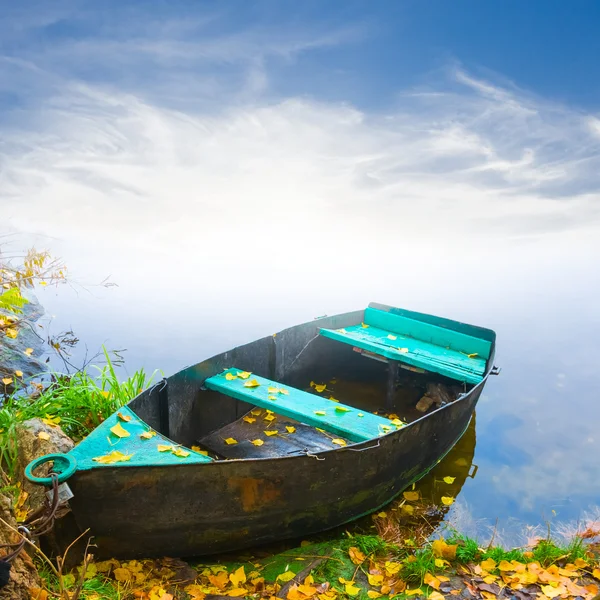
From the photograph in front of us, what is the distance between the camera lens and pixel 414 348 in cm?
656

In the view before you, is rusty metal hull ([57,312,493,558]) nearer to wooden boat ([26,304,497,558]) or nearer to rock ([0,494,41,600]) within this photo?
wooden boat ([26,304,497,558])

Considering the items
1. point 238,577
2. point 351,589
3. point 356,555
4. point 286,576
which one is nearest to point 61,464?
point 238,577

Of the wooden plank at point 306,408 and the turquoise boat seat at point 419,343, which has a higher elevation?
the turquoise boat seat at point 419,343

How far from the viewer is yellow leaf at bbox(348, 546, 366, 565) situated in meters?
3.56

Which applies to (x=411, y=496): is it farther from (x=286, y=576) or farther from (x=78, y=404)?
(x=78, y=404)

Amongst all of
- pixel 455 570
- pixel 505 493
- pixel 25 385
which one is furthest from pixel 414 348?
pixel 25 385

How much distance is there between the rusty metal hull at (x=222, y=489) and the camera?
3.05 metres

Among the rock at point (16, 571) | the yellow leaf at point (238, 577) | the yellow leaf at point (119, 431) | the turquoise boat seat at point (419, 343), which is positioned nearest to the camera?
the rock at point (16, 571)

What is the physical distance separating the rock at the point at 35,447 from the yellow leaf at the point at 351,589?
7.94 ft

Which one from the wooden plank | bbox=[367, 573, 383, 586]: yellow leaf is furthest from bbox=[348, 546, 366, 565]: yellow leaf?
the wooden plank

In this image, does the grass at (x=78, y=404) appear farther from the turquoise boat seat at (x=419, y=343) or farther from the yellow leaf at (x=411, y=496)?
the yellow leaf at (x=411, y=496)

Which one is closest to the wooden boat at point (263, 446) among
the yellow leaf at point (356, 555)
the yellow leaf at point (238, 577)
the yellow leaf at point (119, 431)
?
the yellow leaf at point (119, 431)

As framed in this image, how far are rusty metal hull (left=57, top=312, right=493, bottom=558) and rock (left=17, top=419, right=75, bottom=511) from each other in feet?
2.49

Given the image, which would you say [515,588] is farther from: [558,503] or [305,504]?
[558,503]
